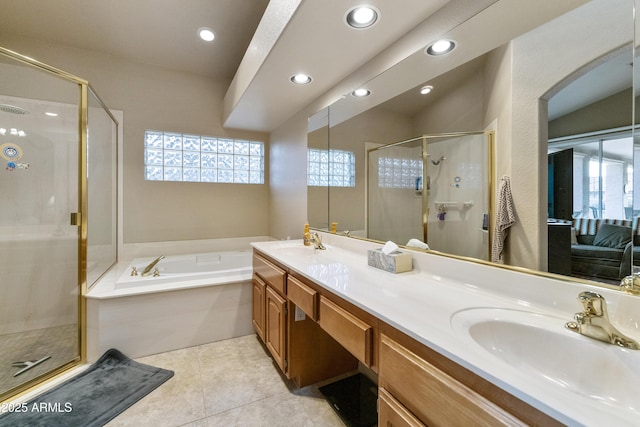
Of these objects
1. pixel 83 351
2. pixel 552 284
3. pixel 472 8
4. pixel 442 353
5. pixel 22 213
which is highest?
pixel 472 8

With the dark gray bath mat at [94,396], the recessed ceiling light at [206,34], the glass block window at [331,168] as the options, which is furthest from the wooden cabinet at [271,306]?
the recessed ceiling light at [206,34]

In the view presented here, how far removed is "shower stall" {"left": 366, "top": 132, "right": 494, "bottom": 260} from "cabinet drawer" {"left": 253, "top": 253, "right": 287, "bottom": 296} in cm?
67

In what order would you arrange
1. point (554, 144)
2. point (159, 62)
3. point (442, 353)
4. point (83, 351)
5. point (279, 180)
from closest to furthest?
point (442, 353)
point (554, 144)
point (83, 351)
point (159, 62)
point (279, 180)

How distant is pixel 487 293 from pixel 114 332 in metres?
2.47

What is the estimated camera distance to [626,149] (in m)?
0.76

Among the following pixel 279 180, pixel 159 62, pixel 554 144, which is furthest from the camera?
pixel 279 180

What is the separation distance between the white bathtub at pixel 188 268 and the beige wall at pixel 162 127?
30 cm

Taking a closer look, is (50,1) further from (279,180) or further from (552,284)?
(552,284)

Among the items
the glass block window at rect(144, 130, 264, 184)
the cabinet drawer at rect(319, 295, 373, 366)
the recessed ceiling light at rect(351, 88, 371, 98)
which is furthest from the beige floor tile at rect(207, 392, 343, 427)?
the glass block window at rect(144, 130, 264, 184)

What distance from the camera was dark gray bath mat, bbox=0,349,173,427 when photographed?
4.55 ft

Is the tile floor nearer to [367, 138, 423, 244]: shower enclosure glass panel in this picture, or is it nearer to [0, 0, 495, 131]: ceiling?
[367, 138, 423, 244]: shower enclosure glass panel

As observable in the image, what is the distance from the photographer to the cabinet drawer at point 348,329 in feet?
3.04

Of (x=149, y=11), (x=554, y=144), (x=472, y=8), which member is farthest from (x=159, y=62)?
(x=554, y=144)

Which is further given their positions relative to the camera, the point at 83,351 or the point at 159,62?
the point at 159,62
